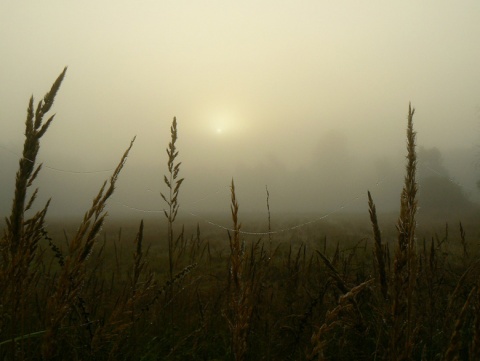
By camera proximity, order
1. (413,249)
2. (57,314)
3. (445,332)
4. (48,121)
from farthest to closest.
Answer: (445,332) < (48,121) < (413,249) < (57,314)

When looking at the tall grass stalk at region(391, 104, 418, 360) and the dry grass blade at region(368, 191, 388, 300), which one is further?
the dry grass blade at region(368, 191, 388, 300)

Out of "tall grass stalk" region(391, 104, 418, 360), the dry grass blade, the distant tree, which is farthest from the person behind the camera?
the distant tree

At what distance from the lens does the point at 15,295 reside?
3.67ft

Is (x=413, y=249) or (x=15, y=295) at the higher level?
(x=413, y=249)

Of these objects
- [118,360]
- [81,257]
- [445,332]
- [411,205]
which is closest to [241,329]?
[81,257]

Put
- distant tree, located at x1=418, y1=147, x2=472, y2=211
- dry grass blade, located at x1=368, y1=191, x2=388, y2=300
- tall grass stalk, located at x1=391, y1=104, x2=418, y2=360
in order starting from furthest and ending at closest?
distant tree, located at x1=418, y1=147, x2=472, y2=211, dry grass blade, located at x1=368, y1=191, x2=388, y2=300, tall grass stalk, located at x1=391, y1=104, x2=418, y2=360

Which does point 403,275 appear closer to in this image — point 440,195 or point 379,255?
→ point 379,255

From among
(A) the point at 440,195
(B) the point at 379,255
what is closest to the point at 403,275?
(B) the point at 379,255

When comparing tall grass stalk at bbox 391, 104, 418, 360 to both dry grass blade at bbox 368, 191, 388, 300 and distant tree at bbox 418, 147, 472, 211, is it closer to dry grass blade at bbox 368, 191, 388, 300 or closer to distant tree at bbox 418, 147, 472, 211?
dry grass blade at bbox 368, 191, 388, 300

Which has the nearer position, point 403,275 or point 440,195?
point 403,275

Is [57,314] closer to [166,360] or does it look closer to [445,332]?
[166,360]

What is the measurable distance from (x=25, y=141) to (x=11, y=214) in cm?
24

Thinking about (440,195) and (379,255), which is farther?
(440,195)

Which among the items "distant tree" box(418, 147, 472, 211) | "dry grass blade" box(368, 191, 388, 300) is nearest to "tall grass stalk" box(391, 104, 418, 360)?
"dry grass blade" box(368, 191, 388, 300)
